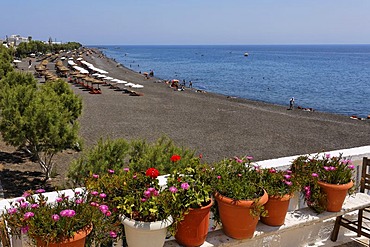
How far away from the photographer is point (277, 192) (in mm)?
2965

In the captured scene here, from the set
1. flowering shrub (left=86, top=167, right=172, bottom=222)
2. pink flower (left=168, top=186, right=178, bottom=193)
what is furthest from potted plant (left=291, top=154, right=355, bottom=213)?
flowering shrub (left=86, top=167, right=172, bottom=222)

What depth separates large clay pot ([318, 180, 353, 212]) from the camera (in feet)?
10.6

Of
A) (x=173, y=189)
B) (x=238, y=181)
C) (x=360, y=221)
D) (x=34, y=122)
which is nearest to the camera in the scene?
(x=173, y=189)

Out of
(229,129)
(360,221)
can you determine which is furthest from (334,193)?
(229,129)

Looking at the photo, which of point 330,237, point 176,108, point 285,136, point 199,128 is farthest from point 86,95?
point 330,237

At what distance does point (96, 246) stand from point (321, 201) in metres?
2.19

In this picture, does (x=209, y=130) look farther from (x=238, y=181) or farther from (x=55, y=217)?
(x=55, y=217)

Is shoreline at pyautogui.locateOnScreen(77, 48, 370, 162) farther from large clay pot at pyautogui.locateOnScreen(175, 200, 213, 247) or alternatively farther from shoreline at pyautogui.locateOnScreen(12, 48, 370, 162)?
large clay pot at pyautogui.locateOnScreen(175, 200, 213, 247)

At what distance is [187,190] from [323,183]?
1556 mm

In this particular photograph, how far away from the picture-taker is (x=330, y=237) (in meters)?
4.00

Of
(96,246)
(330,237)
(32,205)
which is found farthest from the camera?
(330,237)

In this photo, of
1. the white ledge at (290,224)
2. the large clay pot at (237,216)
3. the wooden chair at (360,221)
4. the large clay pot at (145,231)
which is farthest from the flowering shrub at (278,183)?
the wooden chair at (360,221)

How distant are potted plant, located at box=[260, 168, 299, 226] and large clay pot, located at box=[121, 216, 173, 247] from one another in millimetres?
1028

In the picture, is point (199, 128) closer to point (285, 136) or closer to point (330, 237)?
point (285, 136)
